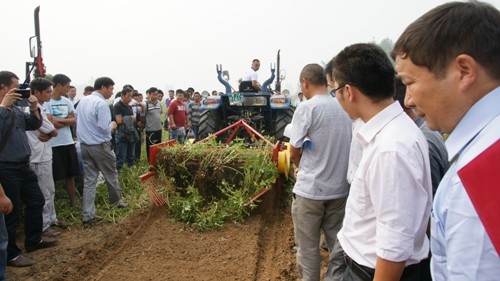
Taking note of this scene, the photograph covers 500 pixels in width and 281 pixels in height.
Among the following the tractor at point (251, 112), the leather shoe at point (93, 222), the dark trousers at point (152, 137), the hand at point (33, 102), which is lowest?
the leather shoe at point (93, 222)

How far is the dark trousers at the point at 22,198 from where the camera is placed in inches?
153

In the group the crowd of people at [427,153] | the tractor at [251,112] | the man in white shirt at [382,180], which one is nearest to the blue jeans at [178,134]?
the tractor at [251,112]

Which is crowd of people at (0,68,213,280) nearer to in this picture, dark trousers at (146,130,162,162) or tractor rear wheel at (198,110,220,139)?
dark trousers at (146,130,162,162)

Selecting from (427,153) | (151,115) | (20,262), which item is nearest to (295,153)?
(427,153)

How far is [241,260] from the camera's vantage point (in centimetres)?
387

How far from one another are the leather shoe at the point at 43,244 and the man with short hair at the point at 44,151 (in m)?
0.22

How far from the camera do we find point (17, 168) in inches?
155

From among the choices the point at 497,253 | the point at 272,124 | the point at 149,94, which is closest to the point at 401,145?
the point at 497,253

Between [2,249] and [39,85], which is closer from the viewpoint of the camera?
[2,249]

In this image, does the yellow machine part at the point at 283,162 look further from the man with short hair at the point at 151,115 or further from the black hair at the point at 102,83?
the man with short hair at the point at 151,115

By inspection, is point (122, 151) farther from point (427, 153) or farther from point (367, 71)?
point (427, 153)

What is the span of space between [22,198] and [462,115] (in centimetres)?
452

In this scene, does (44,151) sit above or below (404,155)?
below

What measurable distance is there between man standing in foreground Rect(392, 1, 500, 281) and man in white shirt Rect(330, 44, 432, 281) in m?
0.40
